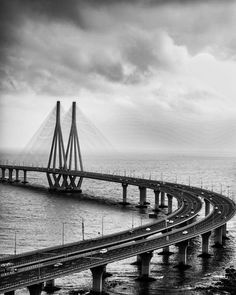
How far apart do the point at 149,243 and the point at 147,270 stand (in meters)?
3.46

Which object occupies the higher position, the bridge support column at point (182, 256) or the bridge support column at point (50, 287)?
the bridge support column at point (182, 256)

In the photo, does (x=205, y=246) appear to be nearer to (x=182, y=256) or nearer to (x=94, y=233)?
(x=182, y=256)

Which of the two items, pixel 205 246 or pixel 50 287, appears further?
pixel 205 246

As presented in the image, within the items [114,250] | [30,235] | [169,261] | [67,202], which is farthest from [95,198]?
[114,250]

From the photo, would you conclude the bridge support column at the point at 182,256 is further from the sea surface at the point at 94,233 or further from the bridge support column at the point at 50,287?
the bridge support column at the point at 50,287

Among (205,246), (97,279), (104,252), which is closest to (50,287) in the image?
(97,279)

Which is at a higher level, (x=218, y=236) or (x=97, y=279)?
(x=218, y=236)

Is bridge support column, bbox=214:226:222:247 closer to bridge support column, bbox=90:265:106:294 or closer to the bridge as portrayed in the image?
the bridge

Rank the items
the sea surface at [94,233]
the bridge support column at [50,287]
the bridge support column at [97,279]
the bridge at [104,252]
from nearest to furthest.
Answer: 1. the bridge at [104,252]
2. the bridge support column at [97,279]
3. the bridge support column at [50,287]
4. the sea surface at [94,233]

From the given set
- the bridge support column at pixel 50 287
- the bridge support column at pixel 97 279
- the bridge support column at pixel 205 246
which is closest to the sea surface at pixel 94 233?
the bridge support column at pixel 50 287

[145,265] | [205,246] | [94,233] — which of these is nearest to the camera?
[145,265]

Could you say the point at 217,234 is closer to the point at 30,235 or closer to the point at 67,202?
the point at 30,235

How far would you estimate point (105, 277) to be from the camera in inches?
2122

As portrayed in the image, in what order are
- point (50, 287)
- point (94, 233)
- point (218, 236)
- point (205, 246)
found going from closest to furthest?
point (50, 287) < point (205, 246) < point (218, 236) < point (94, 233)
